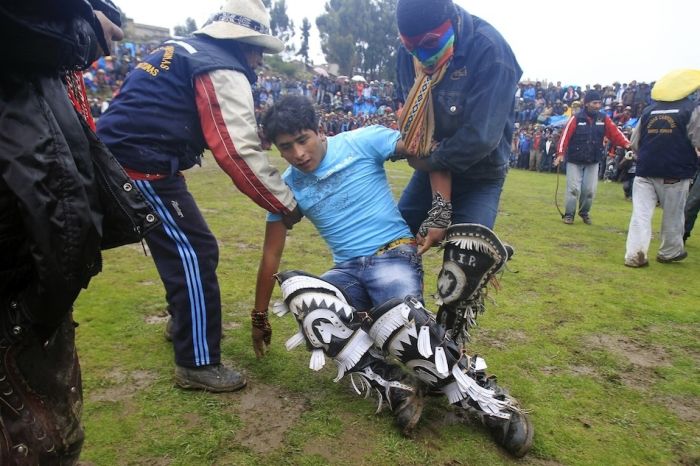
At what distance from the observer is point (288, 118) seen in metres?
2.68

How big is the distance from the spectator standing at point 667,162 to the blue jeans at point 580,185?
1987mm

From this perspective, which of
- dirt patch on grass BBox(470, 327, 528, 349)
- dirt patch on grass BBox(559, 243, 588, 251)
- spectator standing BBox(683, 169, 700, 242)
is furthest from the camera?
spectator standing BBox(683, 169, 700, 242)

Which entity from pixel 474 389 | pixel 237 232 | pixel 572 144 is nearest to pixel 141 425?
pixel 474 389

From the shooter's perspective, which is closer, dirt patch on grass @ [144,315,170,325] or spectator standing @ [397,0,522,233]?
spectator standing @ [397,0,522,233]

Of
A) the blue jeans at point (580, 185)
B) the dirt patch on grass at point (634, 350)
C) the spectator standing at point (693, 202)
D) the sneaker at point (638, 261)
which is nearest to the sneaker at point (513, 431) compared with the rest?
the dirt patch on grass at point (634, 350)

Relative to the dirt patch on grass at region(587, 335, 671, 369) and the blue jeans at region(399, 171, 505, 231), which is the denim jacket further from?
the dirt patch on grass at region(587, 335, 671, 369)

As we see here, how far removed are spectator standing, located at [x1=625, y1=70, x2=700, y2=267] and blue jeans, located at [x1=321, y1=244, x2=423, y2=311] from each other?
13.9 ft

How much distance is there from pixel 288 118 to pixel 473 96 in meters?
0.95

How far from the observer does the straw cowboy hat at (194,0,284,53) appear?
274cm

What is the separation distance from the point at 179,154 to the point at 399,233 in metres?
1.29

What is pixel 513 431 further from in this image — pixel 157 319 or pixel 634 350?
pixel 157 319

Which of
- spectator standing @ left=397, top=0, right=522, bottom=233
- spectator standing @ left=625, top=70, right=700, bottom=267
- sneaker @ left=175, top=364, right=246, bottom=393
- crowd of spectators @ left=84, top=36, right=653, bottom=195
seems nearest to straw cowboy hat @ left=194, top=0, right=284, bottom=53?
spectator standing @ left=397, top=0, right=522, bottom=233

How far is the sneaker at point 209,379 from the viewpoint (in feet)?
9.21

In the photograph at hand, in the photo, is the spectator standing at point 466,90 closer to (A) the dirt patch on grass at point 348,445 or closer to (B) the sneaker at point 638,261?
(A) the dirt patch on grass at point 348,445
